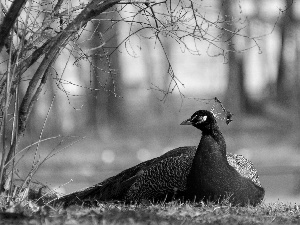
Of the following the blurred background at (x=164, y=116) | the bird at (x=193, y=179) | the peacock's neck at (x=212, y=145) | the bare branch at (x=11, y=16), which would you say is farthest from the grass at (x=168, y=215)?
the blurred background at (x=164, y=116)

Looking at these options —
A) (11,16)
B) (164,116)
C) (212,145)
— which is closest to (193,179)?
(212,145)

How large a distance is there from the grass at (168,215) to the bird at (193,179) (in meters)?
0.40

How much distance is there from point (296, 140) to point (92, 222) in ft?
60.0

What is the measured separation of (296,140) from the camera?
23453mm

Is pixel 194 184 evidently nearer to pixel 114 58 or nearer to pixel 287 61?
pixel 114 58

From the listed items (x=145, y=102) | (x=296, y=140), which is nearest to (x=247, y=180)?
(x=296, y=140)

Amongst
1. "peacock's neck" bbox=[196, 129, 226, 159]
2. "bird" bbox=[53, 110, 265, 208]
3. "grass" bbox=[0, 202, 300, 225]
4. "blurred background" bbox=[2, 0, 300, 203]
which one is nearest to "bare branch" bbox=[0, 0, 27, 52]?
"grass" bbox=[0, 202, 300, 225]

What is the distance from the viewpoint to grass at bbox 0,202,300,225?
5.73m

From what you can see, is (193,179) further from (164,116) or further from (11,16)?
(164,116)

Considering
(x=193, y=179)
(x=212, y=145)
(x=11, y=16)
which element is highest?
(x=11, y=16)

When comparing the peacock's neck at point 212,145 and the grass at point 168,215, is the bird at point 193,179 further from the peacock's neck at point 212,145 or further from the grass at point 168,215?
the grass at point 168,215

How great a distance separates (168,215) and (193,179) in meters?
1.95

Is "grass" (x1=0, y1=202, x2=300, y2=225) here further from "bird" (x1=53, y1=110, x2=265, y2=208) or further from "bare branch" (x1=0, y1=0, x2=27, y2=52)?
"bare branch" (x1=0, y1=0, x2=27, y2=52)

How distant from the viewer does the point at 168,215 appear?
645 cm
